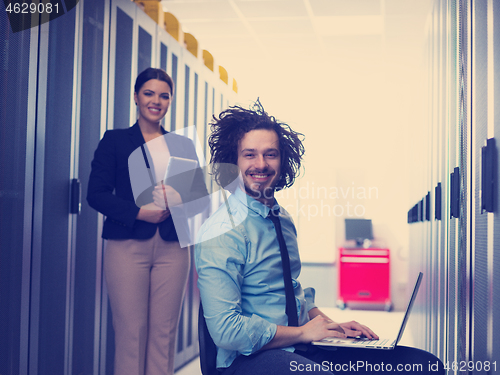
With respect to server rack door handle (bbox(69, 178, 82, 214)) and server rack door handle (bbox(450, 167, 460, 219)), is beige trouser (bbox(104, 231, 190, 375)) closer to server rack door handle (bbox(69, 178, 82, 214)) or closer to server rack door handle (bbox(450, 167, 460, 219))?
server rack door handle (bbox(69, 178, 82, 214))

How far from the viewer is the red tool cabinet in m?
5.29

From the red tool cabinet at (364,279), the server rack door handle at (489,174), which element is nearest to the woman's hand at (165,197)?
the server rack door handle at (489,174)

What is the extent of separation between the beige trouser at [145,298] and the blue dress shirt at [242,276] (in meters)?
0.69

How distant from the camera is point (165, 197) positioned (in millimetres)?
1915

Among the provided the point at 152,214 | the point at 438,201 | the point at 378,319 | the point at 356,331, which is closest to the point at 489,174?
the point at 356,331

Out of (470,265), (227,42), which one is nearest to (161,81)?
(470,265)

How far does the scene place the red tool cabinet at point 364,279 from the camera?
5.29 meters

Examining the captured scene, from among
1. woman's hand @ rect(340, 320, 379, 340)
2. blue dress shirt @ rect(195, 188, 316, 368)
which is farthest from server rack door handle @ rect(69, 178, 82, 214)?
woman's hand @ rect(340, 320, 379, 340)

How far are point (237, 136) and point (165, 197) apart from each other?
65 cm

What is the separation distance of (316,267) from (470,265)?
14.7 feet

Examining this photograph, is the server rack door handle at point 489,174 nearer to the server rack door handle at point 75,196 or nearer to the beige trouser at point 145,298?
the beige trouser at point 145,298

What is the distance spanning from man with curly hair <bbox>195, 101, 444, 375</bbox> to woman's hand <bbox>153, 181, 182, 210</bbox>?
53 cm

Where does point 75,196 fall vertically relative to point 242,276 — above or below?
above

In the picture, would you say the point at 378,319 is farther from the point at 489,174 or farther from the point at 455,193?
the point at 489,174
